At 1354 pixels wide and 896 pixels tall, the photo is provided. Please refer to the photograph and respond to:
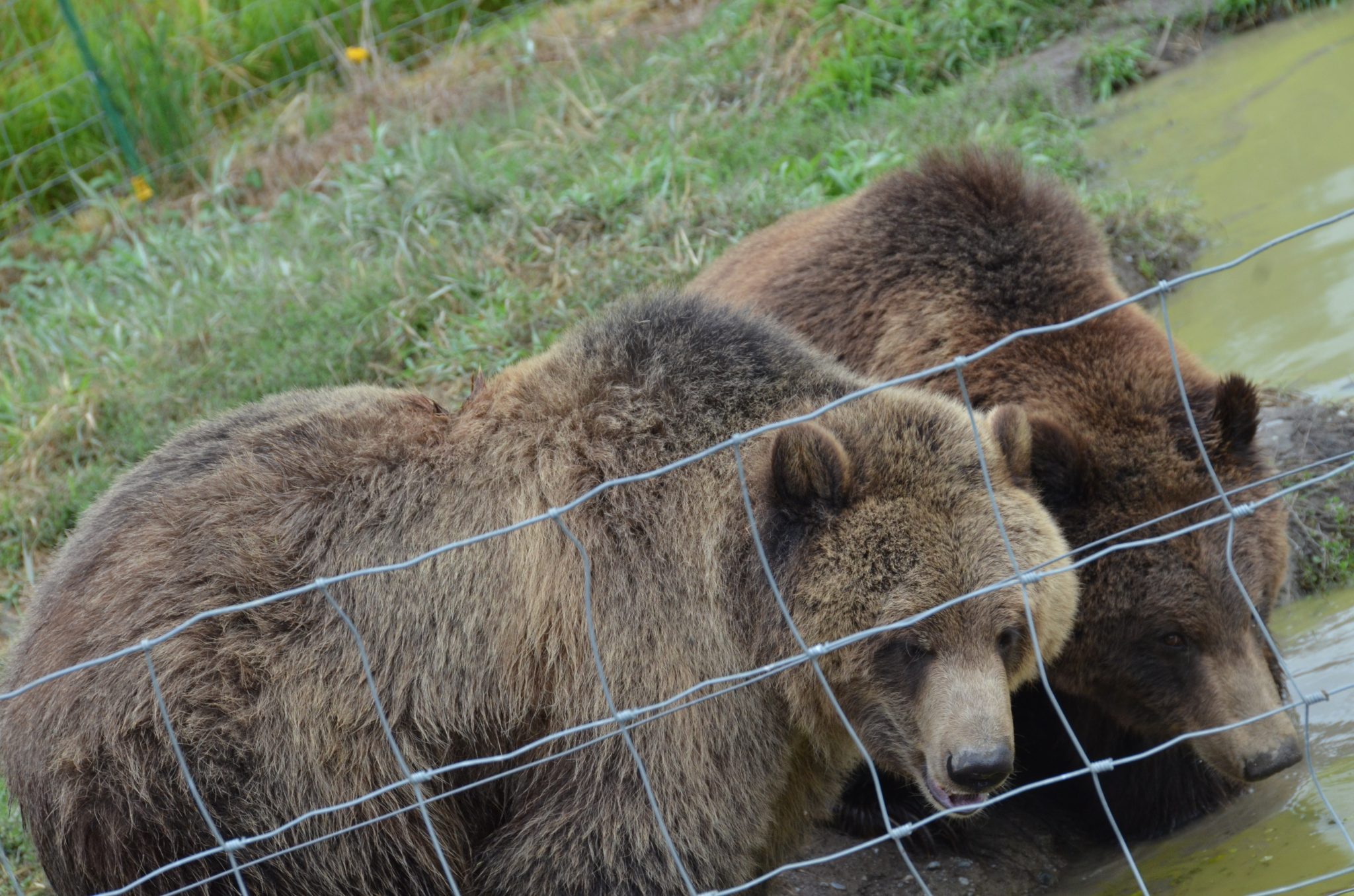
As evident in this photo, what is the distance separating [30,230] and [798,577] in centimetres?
893

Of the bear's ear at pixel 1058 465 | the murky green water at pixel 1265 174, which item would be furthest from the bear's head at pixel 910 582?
the murky green water at pixel 1265 174

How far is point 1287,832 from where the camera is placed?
4.09m

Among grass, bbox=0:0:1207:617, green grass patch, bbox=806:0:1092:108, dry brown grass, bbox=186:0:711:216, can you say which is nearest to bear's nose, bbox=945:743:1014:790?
grass, bbox=0:0:1207:617

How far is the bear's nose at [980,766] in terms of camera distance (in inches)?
130

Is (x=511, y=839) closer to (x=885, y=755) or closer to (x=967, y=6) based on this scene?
(x=885, y=755)

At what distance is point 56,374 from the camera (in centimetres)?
789

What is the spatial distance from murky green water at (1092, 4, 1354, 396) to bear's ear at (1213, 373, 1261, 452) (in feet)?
5.94

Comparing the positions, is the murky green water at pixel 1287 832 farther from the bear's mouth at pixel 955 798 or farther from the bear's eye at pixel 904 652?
the bear's eye at pixel 904 652

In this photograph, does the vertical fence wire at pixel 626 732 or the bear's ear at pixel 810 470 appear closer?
the vertical fence wire at pixel 626 732

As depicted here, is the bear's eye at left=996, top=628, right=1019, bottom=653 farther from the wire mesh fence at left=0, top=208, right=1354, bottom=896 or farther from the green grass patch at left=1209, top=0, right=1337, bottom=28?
the green grass patch at left=1209, top=0, right=1337, bottom=28

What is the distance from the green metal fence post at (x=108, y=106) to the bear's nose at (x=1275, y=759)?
346 inches

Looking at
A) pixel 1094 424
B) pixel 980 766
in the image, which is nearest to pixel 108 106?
pixel 1094 424

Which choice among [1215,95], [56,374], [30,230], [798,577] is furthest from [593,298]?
[30,230]

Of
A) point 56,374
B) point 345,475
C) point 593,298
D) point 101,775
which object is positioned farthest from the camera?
point 56,374
